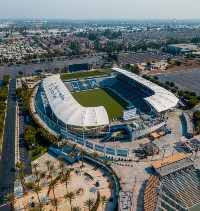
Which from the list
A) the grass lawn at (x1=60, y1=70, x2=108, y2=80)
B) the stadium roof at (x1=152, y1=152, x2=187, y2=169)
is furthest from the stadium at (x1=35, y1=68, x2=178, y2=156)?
the grass lawn at (x1=60, y1=70, x2=108, y2=80)

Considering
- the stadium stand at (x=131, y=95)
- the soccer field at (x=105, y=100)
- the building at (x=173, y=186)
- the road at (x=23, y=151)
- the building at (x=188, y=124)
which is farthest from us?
the soccer field at (x=105, y=100)

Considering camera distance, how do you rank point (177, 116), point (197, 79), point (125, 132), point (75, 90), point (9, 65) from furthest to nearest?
point (9, 65)
point (197, 79)
point (75, 90)
point (177, 116)
point (125, 132)

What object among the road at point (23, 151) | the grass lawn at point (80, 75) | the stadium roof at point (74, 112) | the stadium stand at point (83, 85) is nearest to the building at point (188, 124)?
the stadium roof at point (74, 112)

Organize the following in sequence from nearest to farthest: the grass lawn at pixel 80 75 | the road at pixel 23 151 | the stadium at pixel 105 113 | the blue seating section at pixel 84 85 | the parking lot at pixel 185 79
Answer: the road at pixel 23 151 < the stadium at pixel 105 113 < the blue seating section at pixel 84 85 < the parking lot at pixel 185 79 < the grass lawn at pixel 80 75

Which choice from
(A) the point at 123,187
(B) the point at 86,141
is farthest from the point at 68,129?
(A) the point at 123,187

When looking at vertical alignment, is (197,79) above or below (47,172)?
above

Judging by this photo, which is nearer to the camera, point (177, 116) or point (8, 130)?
point (8, 130)

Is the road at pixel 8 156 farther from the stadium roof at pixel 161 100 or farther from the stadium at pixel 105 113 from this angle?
the stadium roof at pixel 161 100

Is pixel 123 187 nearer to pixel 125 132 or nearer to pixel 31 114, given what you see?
pixel 125 132

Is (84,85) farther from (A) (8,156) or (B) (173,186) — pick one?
(B) (173,186)
